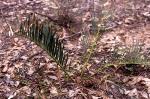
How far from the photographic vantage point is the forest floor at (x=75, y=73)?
2910mm

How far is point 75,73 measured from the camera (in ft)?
10.0

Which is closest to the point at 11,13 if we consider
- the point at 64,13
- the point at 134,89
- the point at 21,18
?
the point at 21,18

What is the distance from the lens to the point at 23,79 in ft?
9.95

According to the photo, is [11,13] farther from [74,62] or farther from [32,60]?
[74,62]

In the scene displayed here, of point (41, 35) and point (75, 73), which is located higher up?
point (41, 35)

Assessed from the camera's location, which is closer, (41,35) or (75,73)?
(41,35)

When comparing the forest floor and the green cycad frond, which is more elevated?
the green cycad frond

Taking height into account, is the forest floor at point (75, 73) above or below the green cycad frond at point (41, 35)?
below

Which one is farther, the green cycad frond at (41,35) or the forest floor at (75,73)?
the forest floor at (75,73)

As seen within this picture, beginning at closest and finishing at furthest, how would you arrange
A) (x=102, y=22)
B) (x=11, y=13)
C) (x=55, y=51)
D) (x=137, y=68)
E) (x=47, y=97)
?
(x=55, y=51), (x=47, y=97), (x=137, y=68), (x=102, y=22), (x=11, y=13)

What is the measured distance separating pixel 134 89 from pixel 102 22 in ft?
3.33

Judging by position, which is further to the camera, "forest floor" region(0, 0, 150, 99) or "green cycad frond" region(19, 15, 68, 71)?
"forest floor" region(0, 0, 150, 99)

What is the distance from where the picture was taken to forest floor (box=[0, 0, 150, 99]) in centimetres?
291

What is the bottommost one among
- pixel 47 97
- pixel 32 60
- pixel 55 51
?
pixel 47 97
